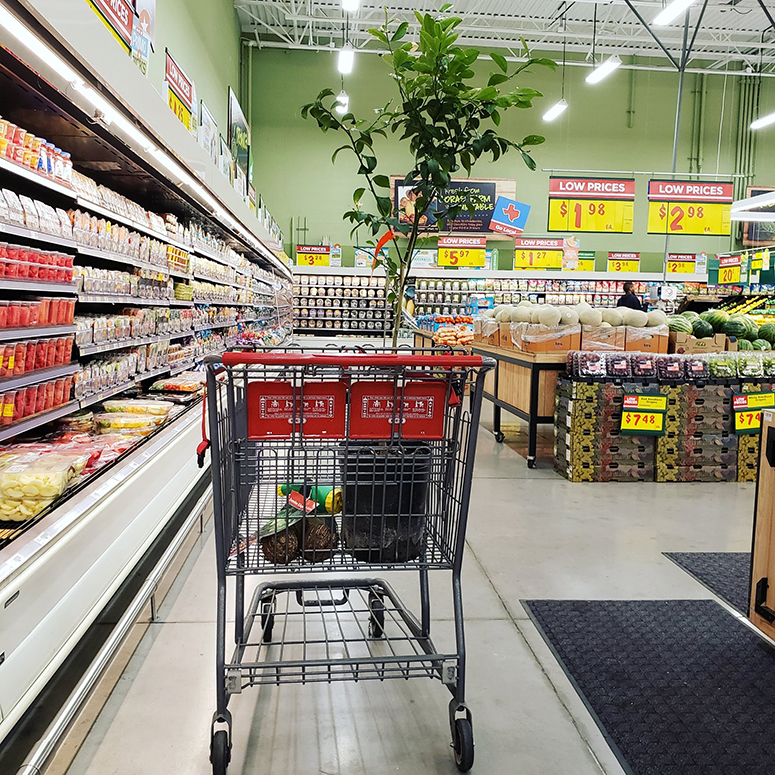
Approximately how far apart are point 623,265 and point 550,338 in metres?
12.9

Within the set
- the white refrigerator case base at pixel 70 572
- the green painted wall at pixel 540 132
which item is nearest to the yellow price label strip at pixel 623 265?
the green painted wall at pixel 540 132

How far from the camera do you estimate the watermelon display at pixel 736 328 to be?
6.11m

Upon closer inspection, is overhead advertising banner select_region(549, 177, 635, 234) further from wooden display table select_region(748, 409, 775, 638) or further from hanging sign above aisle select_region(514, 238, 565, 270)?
wooden display table select_region(748, 409, 775, 638)

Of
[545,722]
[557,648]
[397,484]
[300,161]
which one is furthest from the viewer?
[300,161]

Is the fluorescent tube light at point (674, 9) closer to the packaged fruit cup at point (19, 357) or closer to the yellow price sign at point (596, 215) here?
the yellow price sign at point (596, 215)

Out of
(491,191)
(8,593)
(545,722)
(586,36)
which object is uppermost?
(586,36)

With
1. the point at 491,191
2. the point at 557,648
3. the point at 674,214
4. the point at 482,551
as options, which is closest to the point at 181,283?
the point at 482,551

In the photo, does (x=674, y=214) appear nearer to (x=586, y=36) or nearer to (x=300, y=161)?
(x=586, y=36)

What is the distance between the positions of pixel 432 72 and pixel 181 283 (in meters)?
3.31

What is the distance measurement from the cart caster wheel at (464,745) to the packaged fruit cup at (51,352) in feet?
6.46

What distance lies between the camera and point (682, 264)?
15922mm

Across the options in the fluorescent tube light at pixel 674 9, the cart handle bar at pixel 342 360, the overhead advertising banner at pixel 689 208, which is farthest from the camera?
the overhead advertising banner at pixel 689 208

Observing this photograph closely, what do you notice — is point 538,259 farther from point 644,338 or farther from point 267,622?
point 267,622

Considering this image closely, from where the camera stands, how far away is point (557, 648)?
92.4 inches
